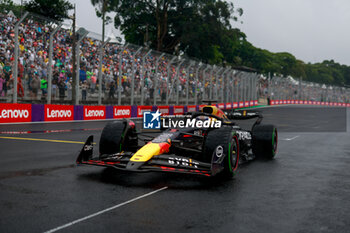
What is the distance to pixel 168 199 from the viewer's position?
5.73 metres

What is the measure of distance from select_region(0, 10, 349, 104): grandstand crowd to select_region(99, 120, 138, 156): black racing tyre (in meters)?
11.6

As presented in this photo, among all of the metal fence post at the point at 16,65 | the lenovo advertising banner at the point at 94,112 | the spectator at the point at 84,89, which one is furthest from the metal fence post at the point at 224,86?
the metal fence post at the point at 16,65

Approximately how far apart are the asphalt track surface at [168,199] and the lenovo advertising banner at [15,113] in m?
9.39

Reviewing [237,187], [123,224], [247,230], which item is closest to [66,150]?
[237,187]

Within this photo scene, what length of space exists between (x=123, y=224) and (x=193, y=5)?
51.8 m

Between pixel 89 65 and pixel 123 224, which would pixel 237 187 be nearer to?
pixel 123 224

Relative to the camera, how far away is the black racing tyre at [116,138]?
309 inches

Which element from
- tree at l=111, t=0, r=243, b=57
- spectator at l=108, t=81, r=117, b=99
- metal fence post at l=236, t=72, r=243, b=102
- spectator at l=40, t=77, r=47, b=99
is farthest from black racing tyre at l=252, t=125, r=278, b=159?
tree at l=111, t=0, r=243, b=57

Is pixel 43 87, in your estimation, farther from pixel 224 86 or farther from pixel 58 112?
pixel 224 86

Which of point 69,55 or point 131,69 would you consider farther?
point 131,69

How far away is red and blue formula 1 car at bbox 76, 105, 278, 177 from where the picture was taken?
6547mm

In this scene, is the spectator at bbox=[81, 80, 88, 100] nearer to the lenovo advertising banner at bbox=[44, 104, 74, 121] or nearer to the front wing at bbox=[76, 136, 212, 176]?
the lenovo advertising banner at bbox=[44, 104, 74, 121]

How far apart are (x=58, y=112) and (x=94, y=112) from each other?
296cm

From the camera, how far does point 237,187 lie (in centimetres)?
666
